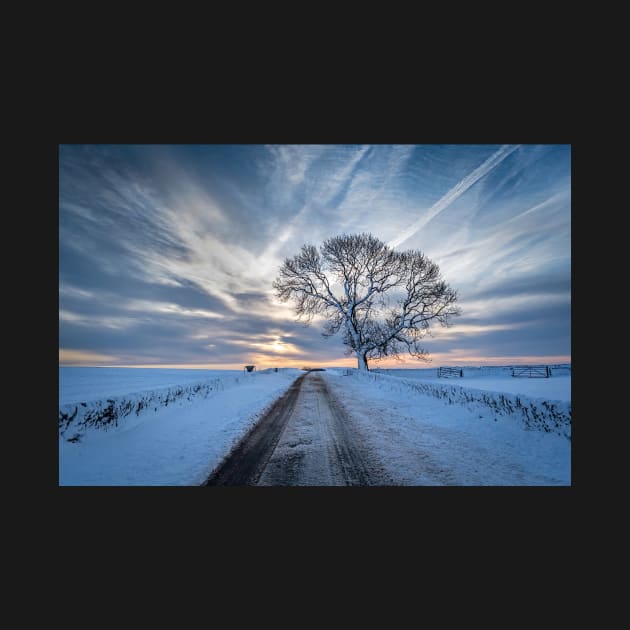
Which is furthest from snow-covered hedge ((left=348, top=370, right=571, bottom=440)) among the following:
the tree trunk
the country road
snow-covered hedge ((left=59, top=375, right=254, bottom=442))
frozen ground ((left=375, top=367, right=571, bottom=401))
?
the tree trunk

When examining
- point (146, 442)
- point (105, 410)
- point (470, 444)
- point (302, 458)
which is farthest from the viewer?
point (105, 410)

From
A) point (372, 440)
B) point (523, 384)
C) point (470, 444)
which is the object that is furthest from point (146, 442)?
point (523, 384)

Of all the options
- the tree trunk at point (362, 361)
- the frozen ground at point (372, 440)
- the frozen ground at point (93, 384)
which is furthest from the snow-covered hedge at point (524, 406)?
the tree trunk at point (362, 361)

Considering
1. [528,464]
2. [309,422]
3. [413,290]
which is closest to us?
[528,464]

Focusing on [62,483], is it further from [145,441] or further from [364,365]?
[364,365]

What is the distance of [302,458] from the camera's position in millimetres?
4496

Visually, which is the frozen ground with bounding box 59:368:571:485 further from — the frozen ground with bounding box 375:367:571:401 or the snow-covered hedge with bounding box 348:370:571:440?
the frozen ground with bounding box 375:367:571:401

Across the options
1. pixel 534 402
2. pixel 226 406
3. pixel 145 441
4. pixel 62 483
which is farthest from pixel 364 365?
pixel 62 483

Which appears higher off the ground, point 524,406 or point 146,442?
point 524,406

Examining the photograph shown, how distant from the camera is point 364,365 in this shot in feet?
74.9

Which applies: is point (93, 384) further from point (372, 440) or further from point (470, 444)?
point (470, 444)

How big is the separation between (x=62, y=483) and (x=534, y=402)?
29.1ft

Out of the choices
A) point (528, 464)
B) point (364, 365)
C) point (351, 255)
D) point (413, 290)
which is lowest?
point (364, 365)

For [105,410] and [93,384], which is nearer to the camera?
[105,410]
